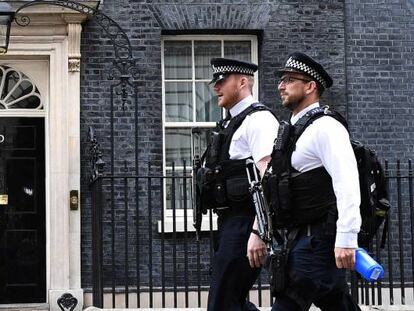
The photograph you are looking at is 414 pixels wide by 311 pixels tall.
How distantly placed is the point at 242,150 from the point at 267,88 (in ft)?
17.1

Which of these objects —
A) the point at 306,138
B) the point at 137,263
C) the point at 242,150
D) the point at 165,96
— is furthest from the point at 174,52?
the point at 306,138

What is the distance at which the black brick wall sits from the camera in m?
11.2

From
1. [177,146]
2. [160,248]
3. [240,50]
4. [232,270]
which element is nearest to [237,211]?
[232,270]

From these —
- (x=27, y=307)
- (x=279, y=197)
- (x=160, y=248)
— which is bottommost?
(x=27, y=307)

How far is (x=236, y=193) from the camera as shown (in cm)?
628

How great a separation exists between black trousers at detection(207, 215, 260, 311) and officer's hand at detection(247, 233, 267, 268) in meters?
0.30

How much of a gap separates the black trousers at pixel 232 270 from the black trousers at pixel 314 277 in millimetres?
738

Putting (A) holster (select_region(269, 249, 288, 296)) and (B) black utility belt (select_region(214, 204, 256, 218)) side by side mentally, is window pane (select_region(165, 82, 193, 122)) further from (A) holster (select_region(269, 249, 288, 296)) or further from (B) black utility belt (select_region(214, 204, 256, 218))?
(A) holster (select_region(269, 249, 288, 296))

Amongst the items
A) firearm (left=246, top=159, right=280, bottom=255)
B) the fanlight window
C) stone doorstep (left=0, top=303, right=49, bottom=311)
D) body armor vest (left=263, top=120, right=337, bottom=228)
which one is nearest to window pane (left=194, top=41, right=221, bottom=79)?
the fanlight window

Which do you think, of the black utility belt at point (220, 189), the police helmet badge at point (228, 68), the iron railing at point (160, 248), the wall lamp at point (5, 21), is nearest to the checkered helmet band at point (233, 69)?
the police helmet badge at point (228, 68)

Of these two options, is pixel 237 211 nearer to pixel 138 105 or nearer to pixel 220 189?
pixel 220 189

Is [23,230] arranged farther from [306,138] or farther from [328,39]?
[306,138]

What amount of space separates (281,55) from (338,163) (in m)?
6.38

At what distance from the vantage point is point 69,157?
10977 mm
